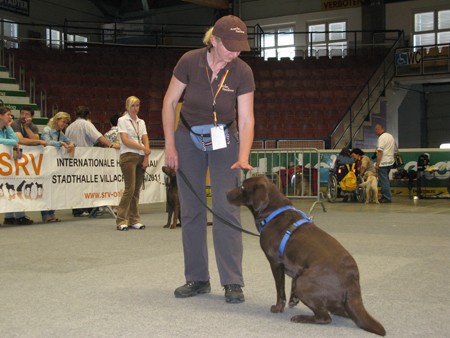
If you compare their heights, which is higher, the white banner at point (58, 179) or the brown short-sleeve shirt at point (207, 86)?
the brown short-sleeve shirt at point (207, 86)

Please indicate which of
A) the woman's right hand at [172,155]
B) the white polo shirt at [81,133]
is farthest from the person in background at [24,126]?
the woman's right hand at [172,155]

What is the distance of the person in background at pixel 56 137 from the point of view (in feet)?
26.6

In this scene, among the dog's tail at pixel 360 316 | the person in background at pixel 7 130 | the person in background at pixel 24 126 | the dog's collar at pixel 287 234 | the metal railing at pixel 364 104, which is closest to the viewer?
the dog's tail at pixel 360 316

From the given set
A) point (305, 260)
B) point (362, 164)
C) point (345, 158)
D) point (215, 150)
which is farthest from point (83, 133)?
point (305, 260)

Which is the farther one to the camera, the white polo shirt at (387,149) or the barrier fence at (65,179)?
the white polo shirt at (387,149)

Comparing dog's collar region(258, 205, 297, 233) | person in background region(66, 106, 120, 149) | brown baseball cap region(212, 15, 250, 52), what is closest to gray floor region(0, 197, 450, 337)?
dog's collar region(258, 205, 297, 233)

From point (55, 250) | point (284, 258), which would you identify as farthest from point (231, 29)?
point (55, 250)

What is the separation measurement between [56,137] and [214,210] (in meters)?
5.44

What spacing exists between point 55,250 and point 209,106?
2.63 metres

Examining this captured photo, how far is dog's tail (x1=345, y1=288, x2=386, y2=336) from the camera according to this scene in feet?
8.37

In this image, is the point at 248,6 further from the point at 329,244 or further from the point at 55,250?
the point at 329,244

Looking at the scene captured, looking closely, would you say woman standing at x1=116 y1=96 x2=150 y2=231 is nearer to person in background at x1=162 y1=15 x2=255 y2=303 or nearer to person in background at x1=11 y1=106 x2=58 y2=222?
person in background at x1=11 y1=106 x2=58 y2=222

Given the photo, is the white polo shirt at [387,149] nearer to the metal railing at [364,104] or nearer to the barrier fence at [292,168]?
the barrier fence at [292,168]

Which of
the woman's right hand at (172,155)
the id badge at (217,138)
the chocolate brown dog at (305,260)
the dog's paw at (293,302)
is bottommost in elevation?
the dog's paw at (293,302)
